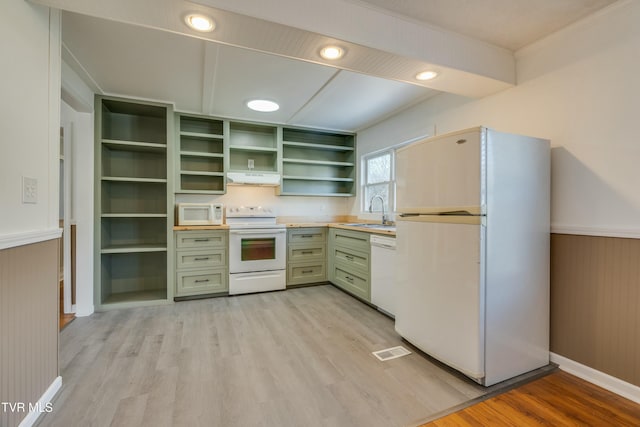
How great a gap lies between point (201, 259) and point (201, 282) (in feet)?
0.92

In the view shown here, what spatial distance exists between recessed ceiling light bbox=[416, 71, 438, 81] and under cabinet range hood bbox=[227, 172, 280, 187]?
2.34m

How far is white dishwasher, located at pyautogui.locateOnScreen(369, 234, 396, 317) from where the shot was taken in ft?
8.82

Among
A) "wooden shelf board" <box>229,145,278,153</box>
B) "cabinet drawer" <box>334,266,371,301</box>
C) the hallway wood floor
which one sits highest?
"wooden shelf board" <box>229,145,278,153</box>

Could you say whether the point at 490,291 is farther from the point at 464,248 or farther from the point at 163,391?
the point at 163,391

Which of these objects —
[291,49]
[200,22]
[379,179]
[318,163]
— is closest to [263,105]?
[318,163]

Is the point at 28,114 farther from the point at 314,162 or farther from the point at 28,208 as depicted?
the point at 314,162

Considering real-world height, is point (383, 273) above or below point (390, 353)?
above

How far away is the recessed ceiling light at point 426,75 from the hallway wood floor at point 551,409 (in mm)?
2167

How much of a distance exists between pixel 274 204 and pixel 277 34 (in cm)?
Answer: 285

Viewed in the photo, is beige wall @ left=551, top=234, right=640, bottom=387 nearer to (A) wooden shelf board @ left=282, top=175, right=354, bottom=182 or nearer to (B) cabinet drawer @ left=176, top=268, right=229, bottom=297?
(A) wooden shelf board @ left=282, top=175, right=354, bottom=182

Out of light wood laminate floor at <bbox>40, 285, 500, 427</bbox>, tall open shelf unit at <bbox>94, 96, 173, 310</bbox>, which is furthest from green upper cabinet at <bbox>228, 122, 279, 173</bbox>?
light wood laminate floor at <bbox>40, 285, 500, 427</bbox>

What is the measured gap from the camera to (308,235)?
3.91 metres

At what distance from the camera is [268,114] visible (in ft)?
11.9

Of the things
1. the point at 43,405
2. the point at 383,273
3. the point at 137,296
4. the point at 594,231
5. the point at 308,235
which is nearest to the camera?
the point at 43,405
